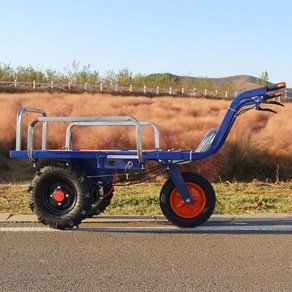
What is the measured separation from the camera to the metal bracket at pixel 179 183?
19.2 feet

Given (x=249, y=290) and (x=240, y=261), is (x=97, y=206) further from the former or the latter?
(x=249, y=290)

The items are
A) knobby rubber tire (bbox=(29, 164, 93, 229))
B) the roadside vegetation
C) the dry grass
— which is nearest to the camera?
knobby rubber tire (bbox=(29, 164, 93, 229))

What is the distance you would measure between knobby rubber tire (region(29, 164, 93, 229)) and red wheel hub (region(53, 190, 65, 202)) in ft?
0.20

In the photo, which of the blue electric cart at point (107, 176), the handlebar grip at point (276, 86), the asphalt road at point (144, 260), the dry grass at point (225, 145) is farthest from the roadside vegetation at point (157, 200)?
the handlebar grip at point (276, 86)

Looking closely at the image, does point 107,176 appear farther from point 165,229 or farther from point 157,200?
point 157,200

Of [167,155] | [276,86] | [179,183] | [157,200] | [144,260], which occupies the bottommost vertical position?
[157,200]

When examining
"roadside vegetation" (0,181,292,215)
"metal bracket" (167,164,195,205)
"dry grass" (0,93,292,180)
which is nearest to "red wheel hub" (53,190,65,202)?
"roadside vegetation" (0,181,292,215)

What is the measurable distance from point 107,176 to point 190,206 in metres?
1.01

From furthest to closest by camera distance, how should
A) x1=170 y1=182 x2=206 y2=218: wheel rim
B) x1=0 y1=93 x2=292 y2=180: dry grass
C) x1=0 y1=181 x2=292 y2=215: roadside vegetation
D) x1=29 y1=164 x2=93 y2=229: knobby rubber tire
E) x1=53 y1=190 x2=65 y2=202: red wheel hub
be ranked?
1. x1=0 y1=93 x2=292 y2=180: dry grass
2. x1=0 y1=181 x2=292 y2=215: roadside vegetation
3. x1=170 y1=182 x2=206 y2=218: wheel rim
4. x1=53 y1=190 x2=65 y2=202: red wheel hub
5. x1=29 y1=164 x2=93 y2=229: knobby rubber tire

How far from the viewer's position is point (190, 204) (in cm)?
590

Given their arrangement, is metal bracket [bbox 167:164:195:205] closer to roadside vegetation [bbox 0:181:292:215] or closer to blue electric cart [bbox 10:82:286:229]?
blue electric cart [bbox 10:82:286:229]

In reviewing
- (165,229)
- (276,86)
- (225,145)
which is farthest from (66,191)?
(225,145)

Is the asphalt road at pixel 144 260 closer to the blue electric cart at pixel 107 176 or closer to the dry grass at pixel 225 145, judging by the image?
the blue electric cart at pixel 107 176

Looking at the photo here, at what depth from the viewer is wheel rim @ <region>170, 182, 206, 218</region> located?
5930 millimetres
